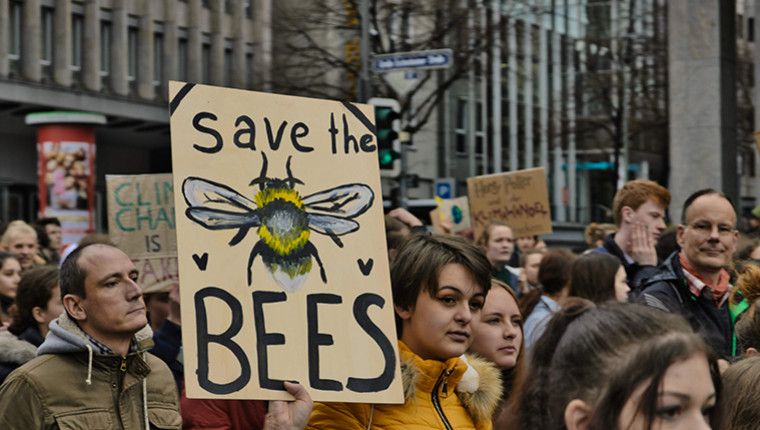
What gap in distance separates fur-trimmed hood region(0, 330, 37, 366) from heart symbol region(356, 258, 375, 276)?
198cm

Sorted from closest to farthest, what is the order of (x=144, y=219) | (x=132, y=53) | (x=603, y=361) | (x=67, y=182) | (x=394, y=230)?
(x=603, y=361) < (x=394, y=230) < (x=144, y=219) < (x=67, y=182) < (x=132, y=53)

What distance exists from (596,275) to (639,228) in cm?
96

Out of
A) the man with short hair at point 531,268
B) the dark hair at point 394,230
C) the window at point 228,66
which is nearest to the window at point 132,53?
the window at point 228,66

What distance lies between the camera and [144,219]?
7.79m

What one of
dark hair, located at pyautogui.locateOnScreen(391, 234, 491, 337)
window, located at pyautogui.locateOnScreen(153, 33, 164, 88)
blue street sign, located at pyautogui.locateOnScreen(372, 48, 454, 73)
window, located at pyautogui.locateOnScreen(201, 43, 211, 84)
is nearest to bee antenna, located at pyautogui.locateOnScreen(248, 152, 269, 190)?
dark hair, located at pyautogui.locateOnScreen(391, 234, 491, 337)

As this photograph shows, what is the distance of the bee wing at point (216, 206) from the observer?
365 centimetres

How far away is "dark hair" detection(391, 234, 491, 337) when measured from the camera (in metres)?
3.97

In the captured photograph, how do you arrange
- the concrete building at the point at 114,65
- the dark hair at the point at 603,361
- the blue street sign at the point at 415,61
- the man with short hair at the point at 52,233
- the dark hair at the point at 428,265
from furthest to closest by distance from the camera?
the concrete building at the point at 114,65, the blue street sign at the point at 415,61, the man with short hair at the point at 52,233, the dark hair at the point at 428,265, the dark hair at the point at 603,361

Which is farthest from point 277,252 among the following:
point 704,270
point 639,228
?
point 639,228

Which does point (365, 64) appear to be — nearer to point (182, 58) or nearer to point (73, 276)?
point (73, 276)

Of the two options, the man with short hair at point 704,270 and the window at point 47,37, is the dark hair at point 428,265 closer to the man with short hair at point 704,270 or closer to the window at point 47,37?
the man with short hair at point 704,270

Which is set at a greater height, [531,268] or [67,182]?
[67,182]

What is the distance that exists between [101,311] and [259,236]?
862mm

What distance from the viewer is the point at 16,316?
5555mm
